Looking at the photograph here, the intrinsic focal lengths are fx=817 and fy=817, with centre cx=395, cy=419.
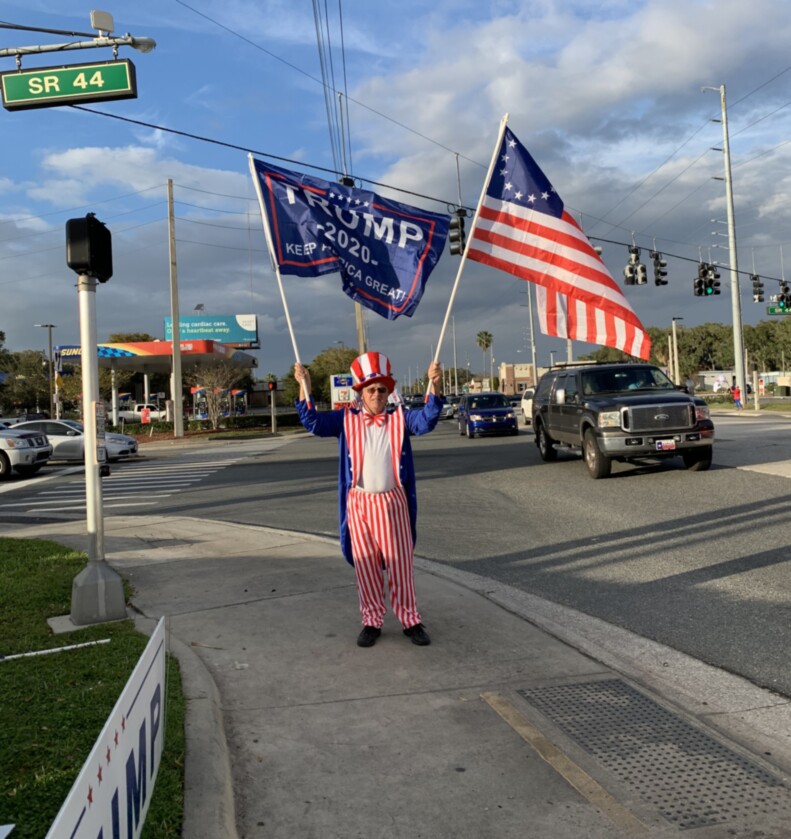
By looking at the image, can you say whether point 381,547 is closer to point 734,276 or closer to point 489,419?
point 489,419

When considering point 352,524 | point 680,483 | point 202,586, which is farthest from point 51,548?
point 680,483

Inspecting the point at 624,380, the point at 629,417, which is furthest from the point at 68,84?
the point at 624,380

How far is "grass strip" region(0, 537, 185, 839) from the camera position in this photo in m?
3.16

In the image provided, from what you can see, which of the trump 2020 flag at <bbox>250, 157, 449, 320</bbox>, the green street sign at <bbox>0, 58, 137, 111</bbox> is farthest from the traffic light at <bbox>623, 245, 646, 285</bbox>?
the trump 2020 flag at <bbox>250, 157, 449, 320</bbox>

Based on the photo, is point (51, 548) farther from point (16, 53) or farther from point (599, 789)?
point (599, 789)

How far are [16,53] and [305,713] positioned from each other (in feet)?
32.7

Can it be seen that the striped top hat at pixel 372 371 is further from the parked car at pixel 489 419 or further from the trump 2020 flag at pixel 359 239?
the parked car at pixel 489 419

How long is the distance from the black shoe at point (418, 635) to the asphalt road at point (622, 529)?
92cm

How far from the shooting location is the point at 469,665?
4980 millimetres

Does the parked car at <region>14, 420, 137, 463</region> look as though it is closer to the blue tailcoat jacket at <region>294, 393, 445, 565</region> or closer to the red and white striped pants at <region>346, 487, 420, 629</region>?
the blue tailcoat jacket at <region>294, 393, 445, 565</region>

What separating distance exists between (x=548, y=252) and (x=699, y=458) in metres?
7.82

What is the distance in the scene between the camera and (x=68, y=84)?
10.2m

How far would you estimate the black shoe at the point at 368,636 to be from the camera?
17.7ft

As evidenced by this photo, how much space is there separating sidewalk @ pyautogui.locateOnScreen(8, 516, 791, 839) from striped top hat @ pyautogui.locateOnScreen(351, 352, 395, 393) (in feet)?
5.74
